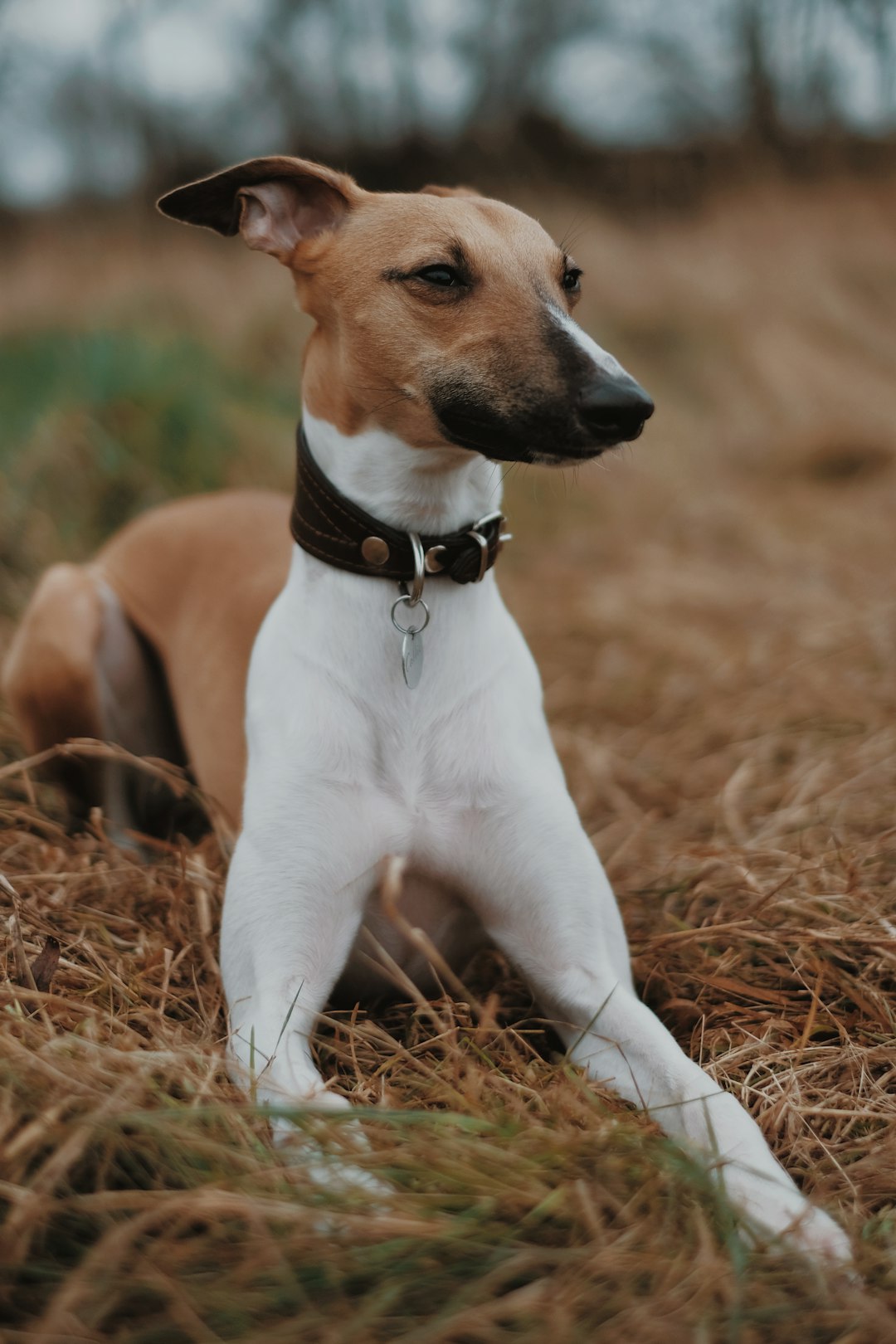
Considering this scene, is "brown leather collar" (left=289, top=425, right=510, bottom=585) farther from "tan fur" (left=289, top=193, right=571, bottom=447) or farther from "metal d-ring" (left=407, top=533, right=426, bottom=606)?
"tan fur" (left=289, top=193, right=571, bottom=447)

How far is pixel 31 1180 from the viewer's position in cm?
164

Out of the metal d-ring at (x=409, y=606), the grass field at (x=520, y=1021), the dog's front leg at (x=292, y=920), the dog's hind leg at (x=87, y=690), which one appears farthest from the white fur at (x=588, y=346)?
the dog's hind leg at (x=87, y=690)

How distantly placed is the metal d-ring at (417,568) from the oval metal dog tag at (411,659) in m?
0.07

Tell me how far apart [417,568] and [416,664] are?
20 cm

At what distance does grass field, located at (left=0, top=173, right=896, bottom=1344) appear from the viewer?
157 centimetres

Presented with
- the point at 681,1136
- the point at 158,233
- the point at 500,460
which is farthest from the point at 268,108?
the point at 681,1136

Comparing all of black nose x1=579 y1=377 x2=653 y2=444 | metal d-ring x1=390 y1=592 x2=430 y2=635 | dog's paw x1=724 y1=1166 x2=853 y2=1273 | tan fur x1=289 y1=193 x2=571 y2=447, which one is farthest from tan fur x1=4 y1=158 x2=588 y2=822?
dog's paw x1=724 y1=1166 x2=853 y2=1273

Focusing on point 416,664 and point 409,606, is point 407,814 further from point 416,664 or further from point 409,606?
point 409,606

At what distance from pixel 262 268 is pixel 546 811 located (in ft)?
32.1

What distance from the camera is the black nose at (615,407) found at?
2135 mm

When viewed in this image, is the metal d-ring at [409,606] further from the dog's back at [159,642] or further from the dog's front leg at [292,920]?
the dog's back at [159,642]

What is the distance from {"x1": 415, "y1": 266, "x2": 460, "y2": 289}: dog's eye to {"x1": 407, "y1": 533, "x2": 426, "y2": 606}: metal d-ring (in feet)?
Result: 1.68

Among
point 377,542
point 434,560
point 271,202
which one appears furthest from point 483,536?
point 271,202

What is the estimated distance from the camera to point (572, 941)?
2.37m
